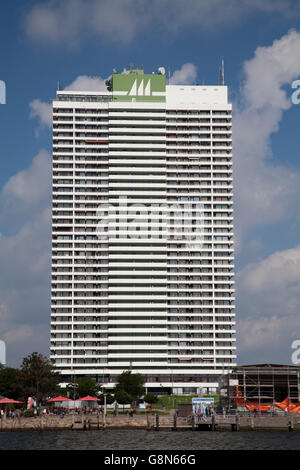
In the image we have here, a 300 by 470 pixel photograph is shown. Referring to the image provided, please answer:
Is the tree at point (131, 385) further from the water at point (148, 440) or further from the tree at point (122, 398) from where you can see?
the water at point (148, 440)

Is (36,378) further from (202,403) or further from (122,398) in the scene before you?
(202,403)

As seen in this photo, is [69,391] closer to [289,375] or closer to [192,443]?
[289,375]

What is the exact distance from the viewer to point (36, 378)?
13350cm

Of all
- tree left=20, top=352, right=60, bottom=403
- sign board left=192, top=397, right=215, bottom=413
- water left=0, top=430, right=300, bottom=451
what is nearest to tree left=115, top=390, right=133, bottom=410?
tree left=20, top=352, right=60, bottom=403

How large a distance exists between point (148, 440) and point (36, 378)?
Answer: 55.7 m

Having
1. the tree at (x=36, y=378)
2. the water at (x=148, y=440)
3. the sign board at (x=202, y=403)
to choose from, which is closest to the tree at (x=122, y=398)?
the tree at (x=36, y=378)

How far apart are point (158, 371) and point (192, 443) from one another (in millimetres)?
119421

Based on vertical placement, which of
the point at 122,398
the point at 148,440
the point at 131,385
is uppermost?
the point at 131,385

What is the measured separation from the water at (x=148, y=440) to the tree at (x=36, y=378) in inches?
1355

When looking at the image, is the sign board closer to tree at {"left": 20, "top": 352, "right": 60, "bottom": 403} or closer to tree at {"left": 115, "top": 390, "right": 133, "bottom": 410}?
tree at {"left": 115, "top": 390, "right": 133, "bottom": 410}

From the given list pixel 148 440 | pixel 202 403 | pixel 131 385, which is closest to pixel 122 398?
pixel 131 385

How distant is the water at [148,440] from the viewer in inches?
3004

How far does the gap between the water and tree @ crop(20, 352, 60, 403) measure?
34414mm

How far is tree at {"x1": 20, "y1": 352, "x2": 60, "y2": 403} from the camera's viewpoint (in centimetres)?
13288
